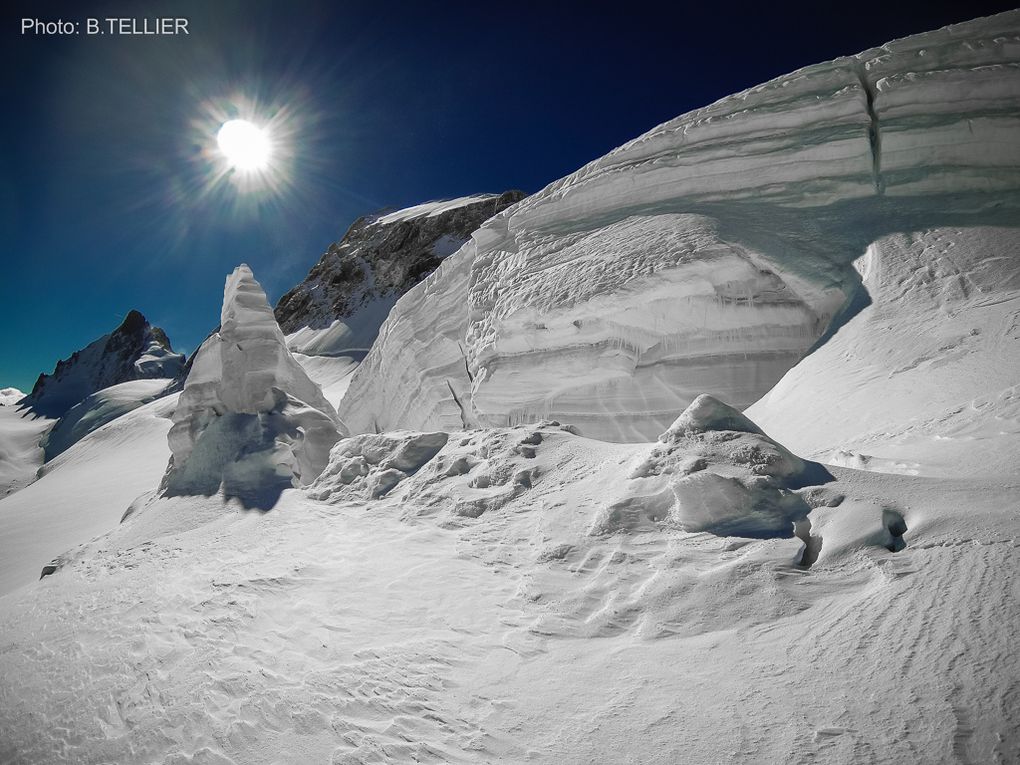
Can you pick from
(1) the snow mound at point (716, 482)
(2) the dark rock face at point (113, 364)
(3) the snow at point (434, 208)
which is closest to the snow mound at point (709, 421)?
(1) the snow mound at point (716, 482)

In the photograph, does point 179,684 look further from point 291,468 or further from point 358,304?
point 358,304

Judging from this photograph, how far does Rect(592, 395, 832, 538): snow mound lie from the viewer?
3.12 metres

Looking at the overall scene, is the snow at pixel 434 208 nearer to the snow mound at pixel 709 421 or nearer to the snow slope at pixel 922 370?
the snow slope at pixel 922 370

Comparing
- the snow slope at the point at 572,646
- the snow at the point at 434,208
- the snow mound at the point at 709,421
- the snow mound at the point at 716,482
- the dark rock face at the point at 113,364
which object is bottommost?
the snow slope at the point at 572,646

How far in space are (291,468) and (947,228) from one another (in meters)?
11.3

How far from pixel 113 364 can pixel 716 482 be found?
95890mm

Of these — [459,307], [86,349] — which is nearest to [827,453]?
[459,307]

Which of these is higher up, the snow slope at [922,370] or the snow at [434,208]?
the snow at [434,208]

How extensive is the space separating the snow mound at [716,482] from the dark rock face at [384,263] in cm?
4109

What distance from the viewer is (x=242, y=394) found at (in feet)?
34.7

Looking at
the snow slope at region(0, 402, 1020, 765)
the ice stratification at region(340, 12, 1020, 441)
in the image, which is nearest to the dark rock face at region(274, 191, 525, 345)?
the ice stratification at region(340, 12, 1020, 441)

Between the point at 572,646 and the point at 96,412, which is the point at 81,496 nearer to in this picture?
the point at 572,646

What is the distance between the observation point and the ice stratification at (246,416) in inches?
318

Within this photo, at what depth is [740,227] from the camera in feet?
29.1
